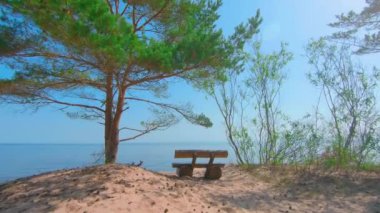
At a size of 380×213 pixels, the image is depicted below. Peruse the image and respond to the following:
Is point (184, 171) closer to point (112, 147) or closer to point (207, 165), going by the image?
point (207, 165)

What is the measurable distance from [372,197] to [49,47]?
6.42 m

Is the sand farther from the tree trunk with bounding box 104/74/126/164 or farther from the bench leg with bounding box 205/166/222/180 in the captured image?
the tree trunk with bounding box 104/74/126/164

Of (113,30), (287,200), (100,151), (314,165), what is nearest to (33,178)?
(100,151)

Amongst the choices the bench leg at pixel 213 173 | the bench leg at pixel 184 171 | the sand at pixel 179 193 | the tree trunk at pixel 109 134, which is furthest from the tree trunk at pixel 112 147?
the bench leg at pixel 213 173

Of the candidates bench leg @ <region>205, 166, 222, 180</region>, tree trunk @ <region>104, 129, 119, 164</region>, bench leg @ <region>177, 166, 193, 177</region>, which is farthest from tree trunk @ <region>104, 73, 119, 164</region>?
bench leg @ <region>205, 166, 222, 180</region>

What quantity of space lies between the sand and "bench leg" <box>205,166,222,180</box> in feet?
0.52

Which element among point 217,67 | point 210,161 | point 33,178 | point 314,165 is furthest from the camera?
point 314,165

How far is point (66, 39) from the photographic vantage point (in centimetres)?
582

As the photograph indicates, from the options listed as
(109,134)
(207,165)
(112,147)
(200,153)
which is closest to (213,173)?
(207,165)

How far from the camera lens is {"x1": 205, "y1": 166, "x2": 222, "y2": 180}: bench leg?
8.05m

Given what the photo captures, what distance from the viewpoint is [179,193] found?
5.94 meters

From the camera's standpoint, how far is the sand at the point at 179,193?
515 centimetres

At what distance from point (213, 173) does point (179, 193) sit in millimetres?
2241

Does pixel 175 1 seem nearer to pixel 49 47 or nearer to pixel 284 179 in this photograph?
pixel 49 47
